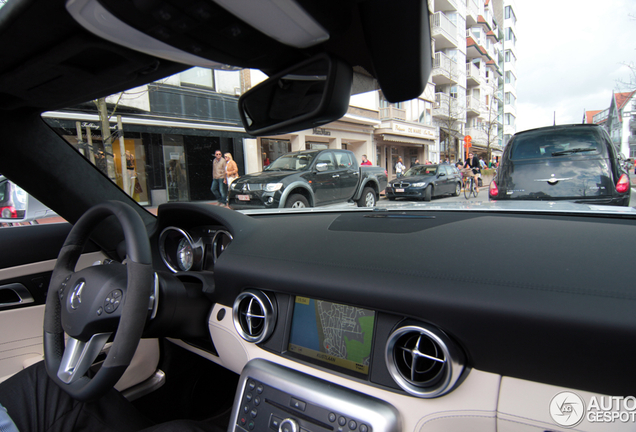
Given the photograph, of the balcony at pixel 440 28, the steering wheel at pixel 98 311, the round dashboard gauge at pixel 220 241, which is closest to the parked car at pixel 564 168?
the balcony at pixel 440 28

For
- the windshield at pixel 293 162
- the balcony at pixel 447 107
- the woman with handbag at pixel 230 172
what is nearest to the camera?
the woman with handbag at pixel 230 172

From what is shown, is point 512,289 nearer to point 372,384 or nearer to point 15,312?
point 372,384

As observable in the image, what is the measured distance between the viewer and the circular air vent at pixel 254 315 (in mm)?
1531

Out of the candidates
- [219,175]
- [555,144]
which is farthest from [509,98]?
[219,175]

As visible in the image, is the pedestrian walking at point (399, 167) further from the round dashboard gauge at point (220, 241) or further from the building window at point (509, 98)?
the building window at point (509, 98)

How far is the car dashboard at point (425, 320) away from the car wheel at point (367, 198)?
766cm

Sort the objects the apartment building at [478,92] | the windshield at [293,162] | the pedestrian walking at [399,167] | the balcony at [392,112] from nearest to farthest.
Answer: the balcony at [392,112] < the windshield at [293,162] < the pedestrian walking at [399,167] < the apartment building at [478,92]

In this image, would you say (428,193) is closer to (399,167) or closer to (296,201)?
(399,167)

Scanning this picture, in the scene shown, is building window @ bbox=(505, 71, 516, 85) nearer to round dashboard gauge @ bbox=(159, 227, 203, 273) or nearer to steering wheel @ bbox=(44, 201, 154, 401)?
round dashboard gauge @ bbox=(159, 227, 203, 273)

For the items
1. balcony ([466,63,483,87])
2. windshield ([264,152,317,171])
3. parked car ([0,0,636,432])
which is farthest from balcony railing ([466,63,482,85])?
parked car ([0,0,636,432])

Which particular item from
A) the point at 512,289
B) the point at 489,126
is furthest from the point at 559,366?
the point at 489,126

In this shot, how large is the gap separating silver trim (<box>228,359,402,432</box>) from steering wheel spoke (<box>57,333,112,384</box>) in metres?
0.61

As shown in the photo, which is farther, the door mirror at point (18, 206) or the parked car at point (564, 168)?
the parked car at point (564, 168)

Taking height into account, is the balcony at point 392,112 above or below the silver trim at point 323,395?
above
